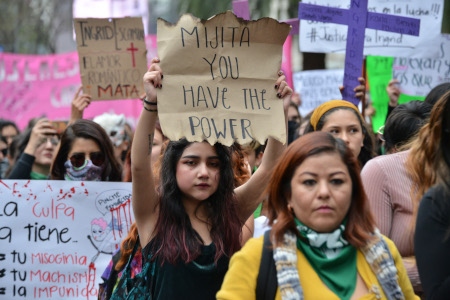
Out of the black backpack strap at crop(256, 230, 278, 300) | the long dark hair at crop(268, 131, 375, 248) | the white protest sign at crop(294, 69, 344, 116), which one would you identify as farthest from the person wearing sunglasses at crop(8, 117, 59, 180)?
the white protest sign at crop(294, 69, 344, 116)

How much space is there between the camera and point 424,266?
3.29 metres

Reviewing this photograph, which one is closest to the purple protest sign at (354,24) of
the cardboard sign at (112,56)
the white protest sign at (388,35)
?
the white protest sign at (388,35)

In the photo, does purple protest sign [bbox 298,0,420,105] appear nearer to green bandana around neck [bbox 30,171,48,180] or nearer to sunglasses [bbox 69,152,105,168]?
sunglasses [bbox 69,152,105,168]

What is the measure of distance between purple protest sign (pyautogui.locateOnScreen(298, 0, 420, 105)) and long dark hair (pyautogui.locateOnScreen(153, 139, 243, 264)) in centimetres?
267

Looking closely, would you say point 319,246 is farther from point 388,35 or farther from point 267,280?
point 388,35

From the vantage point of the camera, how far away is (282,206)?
334 cm

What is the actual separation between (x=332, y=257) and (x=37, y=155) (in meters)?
4.20

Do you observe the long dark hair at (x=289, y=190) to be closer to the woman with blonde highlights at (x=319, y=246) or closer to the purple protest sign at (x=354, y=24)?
the woman with blonde highlights at (x=319, y=246)

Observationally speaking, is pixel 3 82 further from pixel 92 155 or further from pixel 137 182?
pixel 137 182

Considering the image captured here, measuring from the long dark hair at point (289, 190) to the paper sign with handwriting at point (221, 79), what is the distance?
90cm

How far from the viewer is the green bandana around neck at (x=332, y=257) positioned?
10.4 feet

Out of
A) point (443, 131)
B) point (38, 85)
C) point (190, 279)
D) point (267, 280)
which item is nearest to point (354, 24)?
point (190, 279)

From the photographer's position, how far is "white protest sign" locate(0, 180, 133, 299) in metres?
5.93

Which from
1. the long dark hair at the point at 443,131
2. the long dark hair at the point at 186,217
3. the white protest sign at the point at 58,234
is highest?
the long dark hair at the point at 443,131
